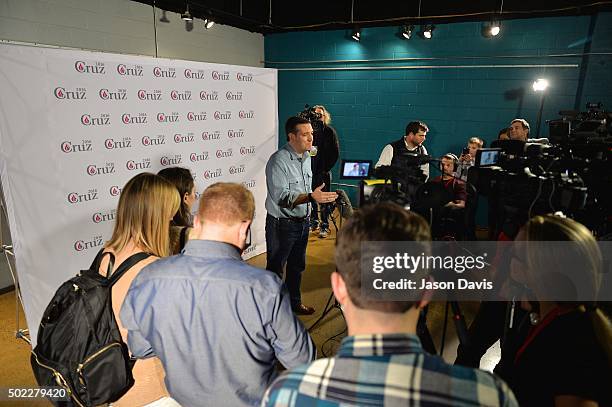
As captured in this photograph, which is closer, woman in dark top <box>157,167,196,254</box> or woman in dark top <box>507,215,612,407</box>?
woman in dark top <box>507,215,612,407</box>

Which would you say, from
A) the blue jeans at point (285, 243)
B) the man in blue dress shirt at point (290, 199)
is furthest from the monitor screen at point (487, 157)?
the blue jeans at point (285, 243)

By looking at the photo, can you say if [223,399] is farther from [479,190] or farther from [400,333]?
[479,190]

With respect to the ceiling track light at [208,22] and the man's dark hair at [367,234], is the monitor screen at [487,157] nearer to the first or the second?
the man's dark hair at [367,234]

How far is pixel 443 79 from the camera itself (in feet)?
18.4

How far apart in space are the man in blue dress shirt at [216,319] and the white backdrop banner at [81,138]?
1692 mm

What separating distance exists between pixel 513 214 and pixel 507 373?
0.57 meters

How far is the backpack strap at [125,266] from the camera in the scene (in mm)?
1479

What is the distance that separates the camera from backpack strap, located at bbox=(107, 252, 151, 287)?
4.85 feet

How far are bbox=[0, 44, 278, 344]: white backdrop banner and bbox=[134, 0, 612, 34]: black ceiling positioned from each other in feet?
7.43

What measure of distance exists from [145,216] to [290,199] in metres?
1.35

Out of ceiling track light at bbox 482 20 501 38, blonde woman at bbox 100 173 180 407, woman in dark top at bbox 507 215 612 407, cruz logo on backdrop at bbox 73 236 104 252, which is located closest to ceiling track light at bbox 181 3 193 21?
cruz logo on backdrop at bbox 73 236 104 252

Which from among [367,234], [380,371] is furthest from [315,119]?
[380,371]

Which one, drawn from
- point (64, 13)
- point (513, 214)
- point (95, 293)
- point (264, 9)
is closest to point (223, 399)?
point (95, 293)

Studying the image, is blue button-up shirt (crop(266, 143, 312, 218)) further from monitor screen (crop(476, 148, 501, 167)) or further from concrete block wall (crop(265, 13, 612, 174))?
concrete block wall (crop(265, 13, 612, 174))
